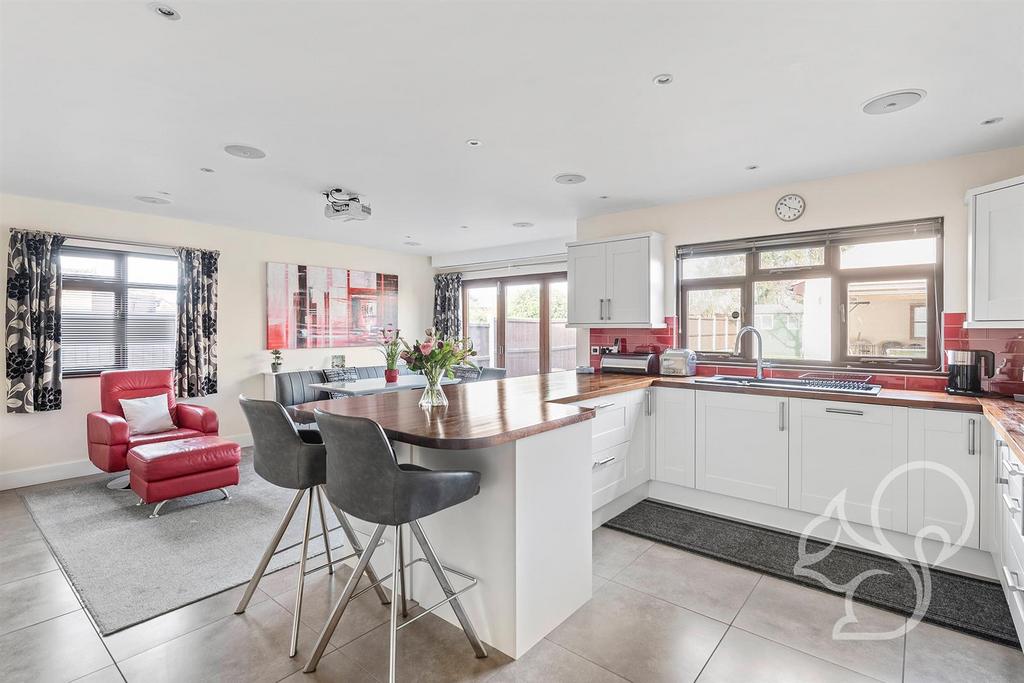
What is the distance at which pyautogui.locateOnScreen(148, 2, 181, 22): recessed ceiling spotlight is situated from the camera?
5.80 feet

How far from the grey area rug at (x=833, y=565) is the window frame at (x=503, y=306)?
326 cm

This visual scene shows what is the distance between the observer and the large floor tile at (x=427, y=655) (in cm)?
190

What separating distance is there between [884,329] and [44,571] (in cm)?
551

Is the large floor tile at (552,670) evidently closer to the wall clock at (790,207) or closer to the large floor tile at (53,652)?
the large floor tile at (53,652)

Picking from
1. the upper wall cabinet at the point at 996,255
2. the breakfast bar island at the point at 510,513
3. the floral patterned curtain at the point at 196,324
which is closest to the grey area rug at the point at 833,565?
the breakfast bar island at the point at 510,513

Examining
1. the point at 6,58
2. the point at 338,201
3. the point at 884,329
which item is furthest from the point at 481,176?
the point at 884,329

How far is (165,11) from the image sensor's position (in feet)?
5.90

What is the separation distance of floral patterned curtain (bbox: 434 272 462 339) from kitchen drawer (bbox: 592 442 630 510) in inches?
178

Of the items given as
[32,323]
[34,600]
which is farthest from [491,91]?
[32,323]

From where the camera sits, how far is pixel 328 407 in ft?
8.52

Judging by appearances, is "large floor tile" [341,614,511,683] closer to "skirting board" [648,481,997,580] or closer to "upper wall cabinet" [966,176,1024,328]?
"skirting board" [648,481,997,580]

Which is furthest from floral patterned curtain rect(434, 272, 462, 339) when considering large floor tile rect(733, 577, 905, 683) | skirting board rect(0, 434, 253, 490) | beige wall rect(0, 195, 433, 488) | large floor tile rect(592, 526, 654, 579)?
large floor tile rect(733, 577, 905, 683)

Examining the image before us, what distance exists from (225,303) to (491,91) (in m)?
4.56

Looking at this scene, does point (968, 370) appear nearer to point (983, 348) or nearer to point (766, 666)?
point (983, 348)
